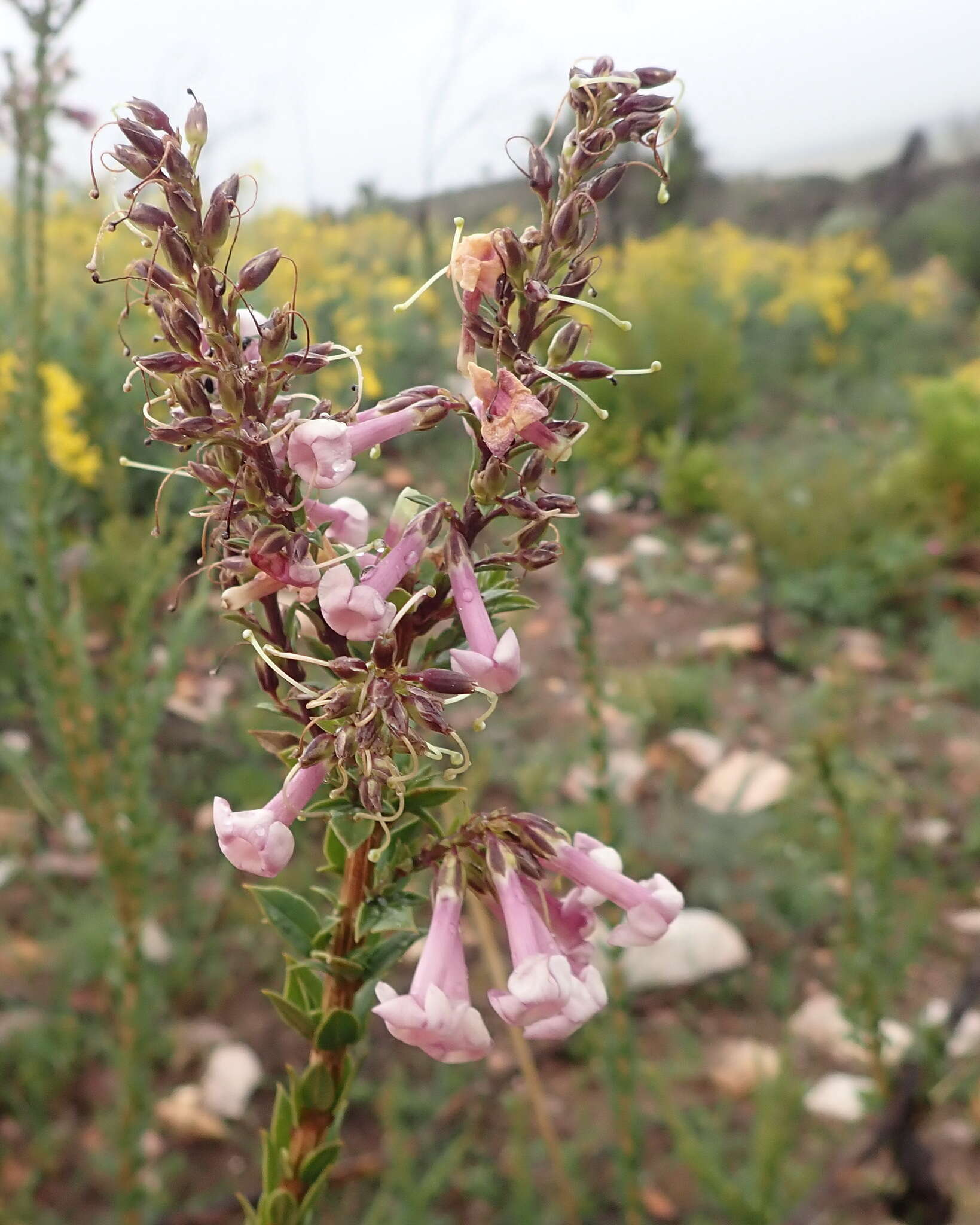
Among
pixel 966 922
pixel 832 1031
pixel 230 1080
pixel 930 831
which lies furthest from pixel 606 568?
pixel 230 1080

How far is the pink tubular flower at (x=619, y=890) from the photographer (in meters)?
0.57

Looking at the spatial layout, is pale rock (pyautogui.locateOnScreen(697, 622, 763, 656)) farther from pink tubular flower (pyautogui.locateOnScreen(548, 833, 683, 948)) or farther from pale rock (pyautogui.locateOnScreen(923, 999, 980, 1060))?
pink tubular flower (pyautogui.locateOnScreen(548, 833, 683, 948))

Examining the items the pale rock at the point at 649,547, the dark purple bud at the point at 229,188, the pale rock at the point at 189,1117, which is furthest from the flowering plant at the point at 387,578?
the pale rock at the point at 649,547

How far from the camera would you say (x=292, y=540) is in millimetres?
466

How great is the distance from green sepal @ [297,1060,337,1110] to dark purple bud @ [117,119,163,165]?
510 mm

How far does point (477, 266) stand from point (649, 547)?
396cm

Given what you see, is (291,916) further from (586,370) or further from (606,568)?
(606,568)

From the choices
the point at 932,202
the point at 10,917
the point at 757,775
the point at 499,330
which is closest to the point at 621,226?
the point at 932,202

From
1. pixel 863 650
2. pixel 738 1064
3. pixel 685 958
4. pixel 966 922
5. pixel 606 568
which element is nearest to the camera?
pixel 738 1064

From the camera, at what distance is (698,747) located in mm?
3084

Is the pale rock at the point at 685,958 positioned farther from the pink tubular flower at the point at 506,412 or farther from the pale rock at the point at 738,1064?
the pink tubular flower at the point at 506,412

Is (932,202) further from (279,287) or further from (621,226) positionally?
(279,287)

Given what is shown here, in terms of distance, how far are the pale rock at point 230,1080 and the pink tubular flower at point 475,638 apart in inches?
66.7

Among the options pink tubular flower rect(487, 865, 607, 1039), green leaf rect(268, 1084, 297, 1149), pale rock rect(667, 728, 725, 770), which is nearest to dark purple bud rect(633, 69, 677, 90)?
pink tubular flower rect(487, 865, 607, 1039)
